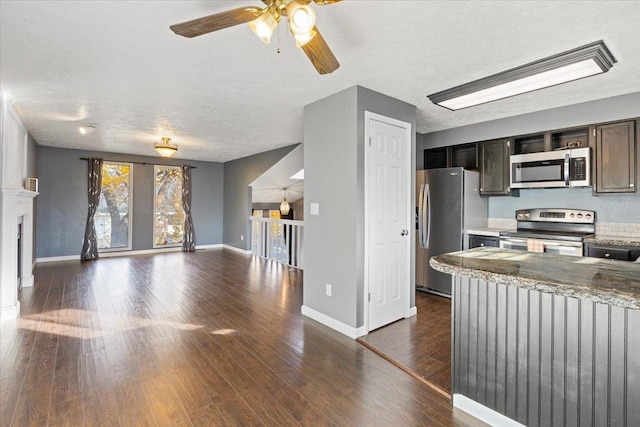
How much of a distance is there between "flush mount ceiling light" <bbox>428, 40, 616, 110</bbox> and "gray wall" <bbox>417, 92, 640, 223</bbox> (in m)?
1.03

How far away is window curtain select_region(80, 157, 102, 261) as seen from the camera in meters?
7.02

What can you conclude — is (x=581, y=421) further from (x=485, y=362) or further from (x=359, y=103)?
(x=359, y=103)

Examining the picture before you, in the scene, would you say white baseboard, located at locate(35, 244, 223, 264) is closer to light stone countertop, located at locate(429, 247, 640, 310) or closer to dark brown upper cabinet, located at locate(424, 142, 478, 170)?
dark brown upper cabinet, located at locate(424, 142, 478, 170)

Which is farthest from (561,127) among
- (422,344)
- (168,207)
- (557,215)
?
(168,207)

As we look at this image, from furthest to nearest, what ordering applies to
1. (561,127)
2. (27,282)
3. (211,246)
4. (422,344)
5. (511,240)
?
(211,246) → (27,282) → (511,240) → (561,127) → (422,344)

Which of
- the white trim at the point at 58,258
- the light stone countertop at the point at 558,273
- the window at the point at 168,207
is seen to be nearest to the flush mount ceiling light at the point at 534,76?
the light stone countertop at the point at 558,273

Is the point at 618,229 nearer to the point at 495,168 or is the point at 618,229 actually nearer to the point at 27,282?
the point at 495,168

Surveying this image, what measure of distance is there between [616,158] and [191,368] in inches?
183

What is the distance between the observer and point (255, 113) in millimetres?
4156

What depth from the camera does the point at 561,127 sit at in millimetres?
3750

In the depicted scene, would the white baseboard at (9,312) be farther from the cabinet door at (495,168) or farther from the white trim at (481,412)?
the cabinet door at (495,168)

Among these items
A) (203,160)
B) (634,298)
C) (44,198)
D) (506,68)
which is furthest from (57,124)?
(634,298)

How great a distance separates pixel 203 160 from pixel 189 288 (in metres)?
4.73

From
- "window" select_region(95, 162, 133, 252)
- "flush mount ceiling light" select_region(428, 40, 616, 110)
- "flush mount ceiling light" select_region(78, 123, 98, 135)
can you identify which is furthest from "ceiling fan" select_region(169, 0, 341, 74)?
"window" select_region(95, 162, 133, 252)
